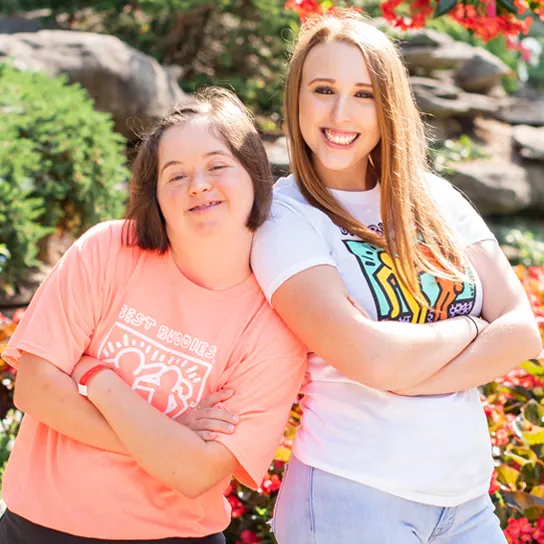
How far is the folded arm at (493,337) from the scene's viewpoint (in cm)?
204

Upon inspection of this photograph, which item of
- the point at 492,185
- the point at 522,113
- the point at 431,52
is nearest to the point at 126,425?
the point at 492,185

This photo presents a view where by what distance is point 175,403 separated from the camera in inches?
78.7

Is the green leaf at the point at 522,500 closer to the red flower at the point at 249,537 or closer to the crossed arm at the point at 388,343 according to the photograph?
the crossed arm at the point at 388,343

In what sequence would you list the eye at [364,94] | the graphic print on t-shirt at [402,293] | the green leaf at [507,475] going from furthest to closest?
the green leaf at [507,475] < the eye at [364,94] < the graphic print on t-shirt at [402,293]

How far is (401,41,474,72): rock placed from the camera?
1023 centimetres

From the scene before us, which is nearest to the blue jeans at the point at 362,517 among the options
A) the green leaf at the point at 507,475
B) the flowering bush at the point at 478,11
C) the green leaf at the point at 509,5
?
the green leaf at the point at 507,475

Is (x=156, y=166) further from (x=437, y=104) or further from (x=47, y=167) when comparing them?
(x=437, y=104)

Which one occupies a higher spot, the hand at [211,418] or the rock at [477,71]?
the hand at [211,418]

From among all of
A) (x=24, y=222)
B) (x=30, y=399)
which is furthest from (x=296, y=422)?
(x=24, y=222)

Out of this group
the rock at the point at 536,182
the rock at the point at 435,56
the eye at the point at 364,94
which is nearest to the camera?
the eye at the point at 364,94

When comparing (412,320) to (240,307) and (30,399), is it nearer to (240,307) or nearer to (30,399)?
(240,307)

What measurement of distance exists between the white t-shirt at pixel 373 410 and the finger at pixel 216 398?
250mm

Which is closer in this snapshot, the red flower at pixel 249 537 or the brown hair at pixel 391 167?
the brown hair at pixel 391 167

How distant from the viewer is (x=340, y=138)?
225cm
